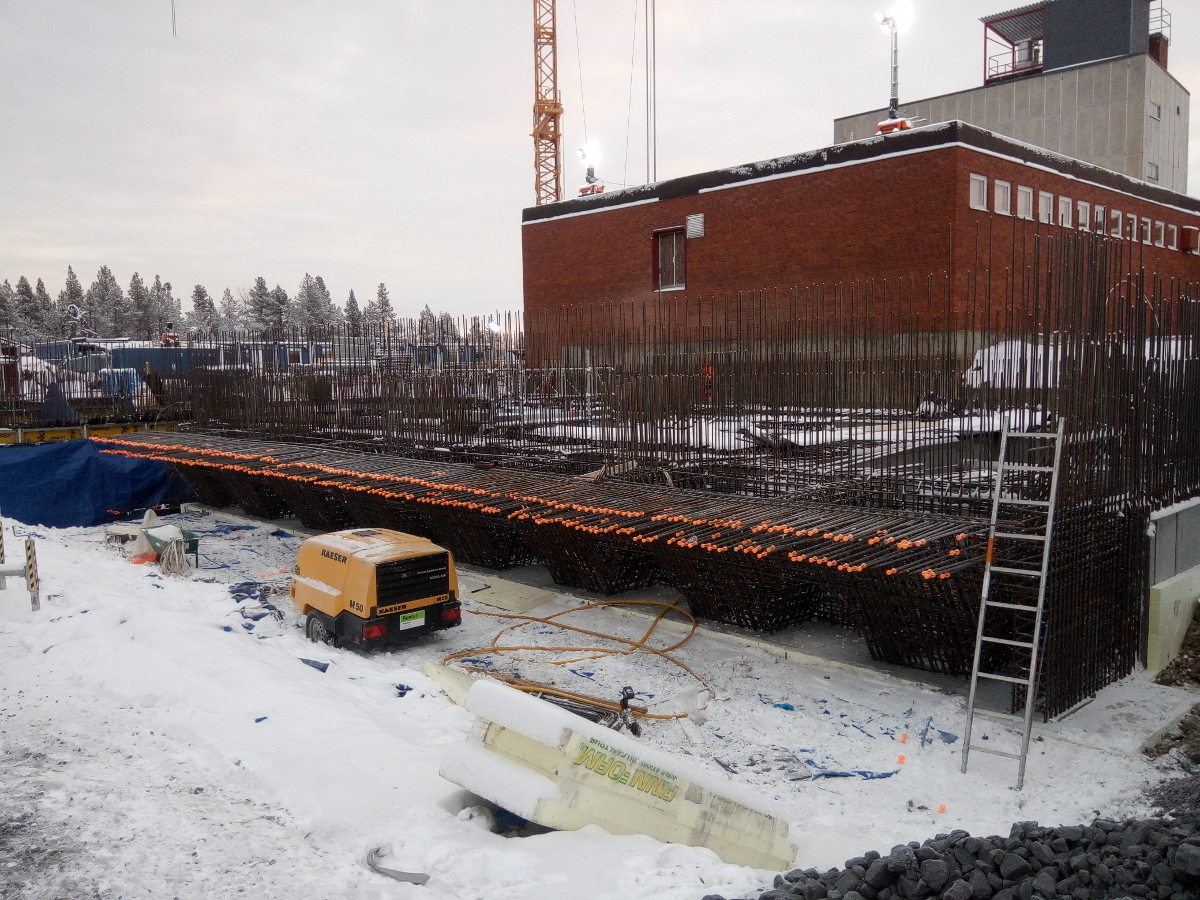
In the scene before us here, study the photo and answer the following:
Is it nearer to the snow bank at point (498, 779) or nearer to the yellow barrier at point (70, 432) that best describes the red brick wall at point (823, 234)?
the yellow barrier at point (70, 432)

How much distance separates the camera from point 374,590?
938 cm

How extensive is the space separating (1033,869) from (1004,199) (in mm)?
23886

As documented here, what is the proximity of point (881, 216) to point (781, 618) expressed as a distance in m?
17.6

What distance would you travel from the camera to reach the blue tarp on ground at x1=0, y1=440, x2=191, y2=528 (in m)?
16.9

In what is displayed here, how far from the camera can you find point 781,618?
33.3 feet

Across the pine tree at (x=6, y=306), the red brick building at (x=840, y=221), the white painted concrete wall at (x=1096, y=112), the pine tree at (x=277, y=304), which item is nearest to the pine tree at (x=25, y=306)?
the pine tree at (x=6, y=306)

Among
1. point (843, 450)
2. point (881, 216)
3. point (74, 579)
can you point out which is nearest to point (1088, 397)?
point (843, 450)

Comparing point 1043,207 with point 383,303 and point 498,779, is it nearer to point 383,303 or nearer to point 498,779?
point 498,779

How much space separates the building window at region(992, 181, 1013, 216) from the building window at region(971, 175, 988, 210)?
0.66 meters

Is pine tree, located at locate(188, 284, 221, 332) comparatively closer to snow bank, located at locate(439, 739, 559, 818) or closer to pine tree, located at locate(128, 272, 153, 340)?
pine tree, located at locate(128, 272, 153, 340)

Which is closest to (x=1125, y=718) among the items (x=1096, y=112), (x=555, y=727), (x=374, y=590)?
(x=555, y=727)

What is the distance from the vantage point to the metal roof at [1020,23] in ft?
134

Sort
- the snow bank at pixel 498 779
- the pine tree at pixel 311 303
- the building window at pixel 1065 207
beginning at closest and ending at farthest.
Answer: the snow bank at pixel 498 779
the building window at pixel 1065 207
the pine tree at pixel 311 303

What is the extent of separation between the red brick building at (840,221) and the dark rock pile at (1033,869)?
16.1 m
